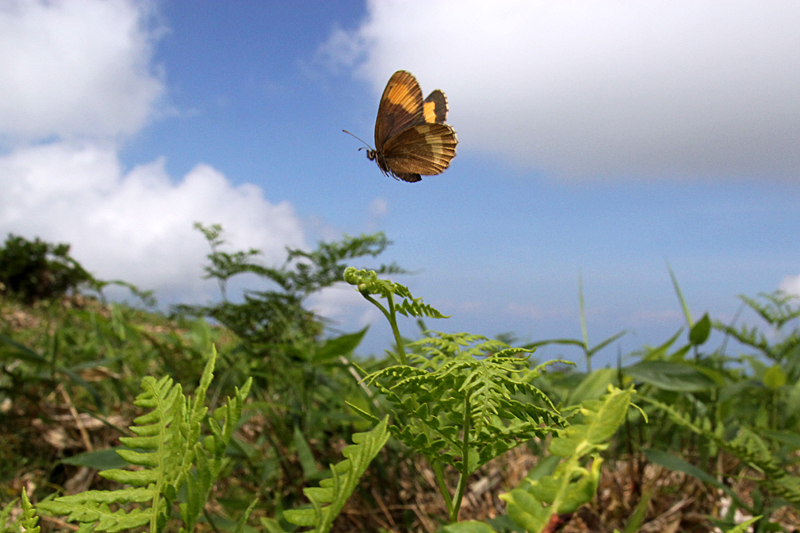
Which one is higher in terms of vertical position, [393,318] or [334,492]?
[393,318]

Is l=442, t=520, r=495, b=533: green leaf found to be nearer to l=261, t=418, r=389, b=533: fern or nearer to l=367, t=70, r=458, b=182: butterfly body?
l=261, t=418, r=389, b=533: fern

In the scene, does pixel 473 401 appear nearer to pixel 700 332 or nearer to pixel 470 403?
pixel 470 403


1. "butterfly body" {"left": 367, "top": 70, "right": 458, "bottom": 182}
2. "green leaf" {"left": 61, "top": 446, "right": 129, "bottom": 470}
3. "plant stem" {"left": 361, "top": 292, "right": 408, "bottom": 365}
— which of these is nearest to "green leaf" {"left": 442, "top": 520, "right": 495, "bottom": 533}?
"plant stem" {"left": 361, "top": 292, "right": 408, "bottom": 365}

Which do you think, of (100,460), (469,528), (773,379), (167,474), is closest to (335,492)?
(469,528)

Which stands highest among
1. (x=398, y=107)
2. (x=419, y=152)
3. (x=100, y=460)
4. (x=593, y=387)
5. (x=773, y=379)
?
(x=398, y=107)


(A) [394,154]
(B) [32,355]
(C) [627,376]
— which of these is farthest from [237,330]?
(C) [627,376]

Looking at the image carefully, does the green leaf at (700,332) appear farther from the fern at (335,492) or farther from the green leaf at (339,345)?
the fern at (335,492)

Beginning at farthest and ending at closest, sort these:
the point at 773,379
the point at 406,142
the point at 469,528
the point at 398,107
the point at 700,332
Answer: the point at 700,332
the point at 773,379
the point at 398,107
the point at 406,142
the point at 469,528

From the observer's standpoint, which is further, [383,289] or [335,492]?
[383,289]
